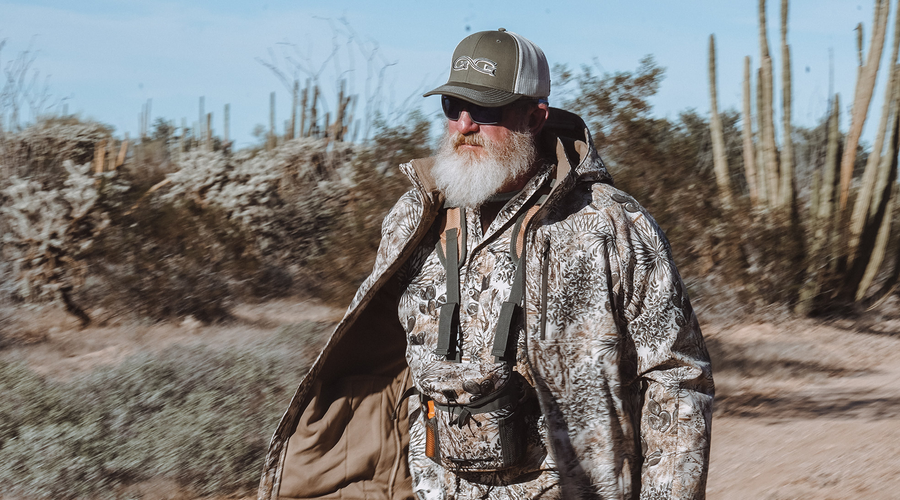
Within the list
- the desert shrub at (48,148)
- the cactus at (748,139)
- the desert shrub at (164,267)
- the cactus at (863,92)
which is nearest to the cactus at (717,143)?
the cactus at (748,139)

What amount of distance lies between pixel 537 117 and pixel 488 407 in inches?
33.1

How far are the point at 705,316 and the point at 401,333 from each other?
6.89 metres

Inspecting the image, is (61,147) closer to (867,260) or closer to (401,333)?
(867,260)

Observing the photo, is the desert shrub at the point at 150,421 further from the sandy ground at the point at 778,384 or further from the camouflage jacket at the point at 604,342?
the camouflage jacket at the point at 604,342

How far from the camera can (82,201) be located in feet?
31.2

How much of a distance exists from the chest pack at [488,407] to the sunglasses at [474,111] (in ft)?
0.89

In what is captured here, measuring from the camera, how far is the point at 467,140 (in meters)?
2.42

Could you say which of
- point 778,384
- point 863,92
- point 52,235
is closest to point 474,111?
point 778,384

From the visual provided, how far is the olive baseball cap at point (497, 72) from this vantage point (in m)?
2.30

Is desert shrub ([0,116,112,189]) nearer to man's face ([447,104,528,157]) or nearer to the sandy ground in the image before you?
the sandy ground

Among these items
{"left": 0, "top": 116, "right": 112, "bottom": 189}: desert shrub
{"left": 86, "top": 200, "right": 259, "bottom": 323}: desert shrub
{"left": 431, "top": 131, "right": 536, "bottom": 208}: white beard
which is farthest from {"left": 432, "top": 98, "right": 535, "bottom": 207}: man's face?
{"left": 0, "top": 116, "right": 112, "bottom": 189}: desert shrub

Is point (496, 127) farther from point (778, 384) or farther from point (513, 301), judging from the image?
point (778, 384)

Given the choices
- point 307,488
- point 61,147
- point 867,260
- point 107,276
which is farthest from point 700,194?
point 61,147

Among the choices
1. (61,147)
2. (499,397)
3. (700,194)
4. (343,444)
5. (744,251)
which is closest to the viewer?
(499,397)
